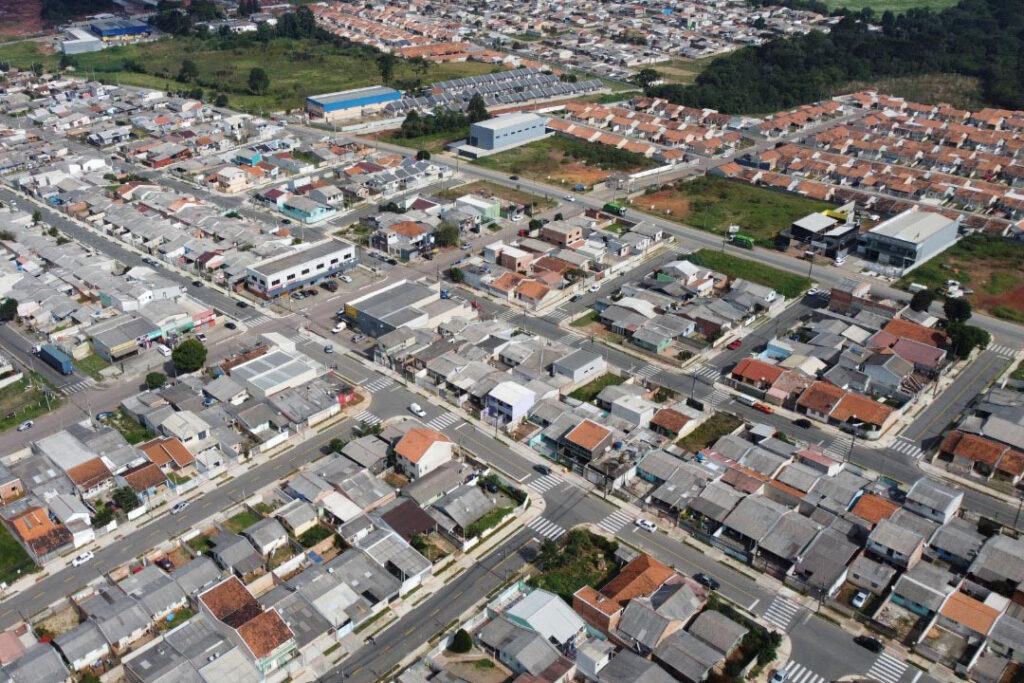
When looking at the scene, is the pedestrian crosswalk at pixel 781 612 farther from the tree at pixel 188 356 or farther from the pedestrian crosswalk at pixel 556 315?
the tree at pixel 188 356

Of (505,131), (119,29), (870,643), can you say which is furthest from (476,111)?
(119,29)

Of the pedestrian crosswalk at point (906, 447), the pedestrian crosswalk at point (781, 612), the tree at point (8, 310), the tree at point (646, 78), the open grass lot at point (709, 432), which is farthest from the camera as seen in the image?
the tree at point (646, 78)

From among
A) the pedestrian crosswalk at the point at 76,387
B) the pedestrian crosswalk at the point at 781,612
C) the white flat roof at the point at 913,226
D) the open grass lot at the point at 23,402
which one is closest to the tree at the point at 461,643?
the pedestrian crosswalk at the point at 781,612

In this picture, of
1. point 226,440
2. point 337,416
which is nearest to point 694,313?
point 337,416

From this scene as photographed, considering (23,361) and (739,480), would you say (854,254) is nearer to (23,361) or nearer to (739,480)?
(739,480)

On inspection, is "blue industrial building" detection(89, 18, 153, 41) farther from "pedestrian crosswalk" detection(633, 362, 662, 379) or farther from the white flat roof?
the white flat roof

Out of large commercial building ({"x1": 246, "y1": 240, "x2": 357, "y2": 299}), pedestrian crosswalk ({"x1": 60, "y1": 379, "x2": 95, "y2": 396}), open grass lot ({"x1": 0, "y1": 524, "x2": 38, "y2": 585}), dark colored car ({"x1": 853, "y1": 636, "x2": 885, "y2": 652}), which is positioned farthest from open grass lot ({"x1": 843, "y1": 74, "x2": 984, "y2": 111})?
open grass lot ({"x1": 0, "y1": 524, "x2": 38, "y2": 585})
